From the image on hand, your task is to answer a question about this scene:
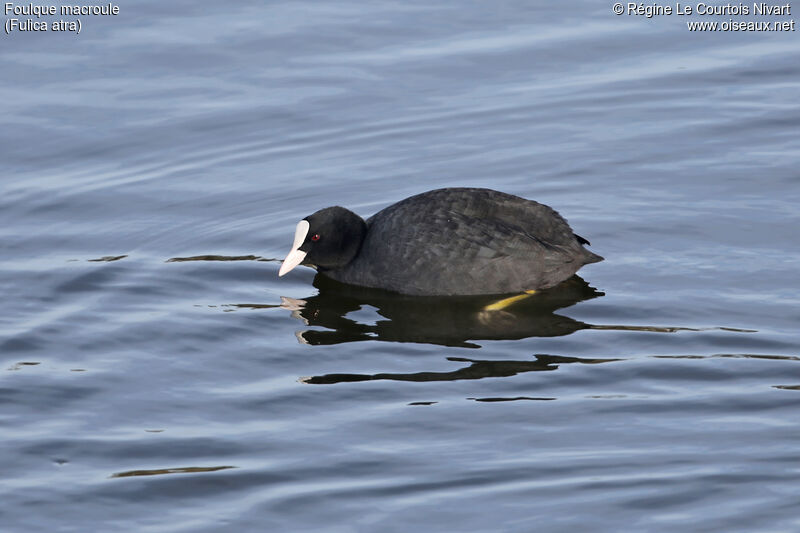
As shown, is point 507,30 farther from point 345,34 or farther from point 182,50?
point 182,50

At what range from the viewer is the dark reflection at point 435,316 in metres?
8.42

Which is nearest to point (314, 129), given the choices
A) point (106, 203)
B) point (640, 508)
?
point (106, 203)

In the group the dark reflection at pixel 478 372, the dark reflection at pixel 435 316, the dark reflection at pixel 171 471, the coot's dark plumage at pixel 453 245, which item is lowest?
the dark reflection at pixel 171 471

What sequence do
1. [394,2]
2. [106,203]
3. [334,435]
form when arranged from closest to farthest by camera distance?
1. [334,435]
2. [106,203]
3. [394,2]

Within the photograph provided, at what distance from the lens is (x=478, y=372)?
25.4ft

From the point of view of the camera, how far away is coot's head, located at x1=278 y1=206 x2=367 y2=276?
30.4 feet

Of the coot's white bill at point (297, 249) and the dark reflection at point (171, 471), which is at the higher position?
the coot's white bill at point (297, 249)

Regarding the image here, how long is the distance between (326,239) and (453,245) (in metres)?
0.94

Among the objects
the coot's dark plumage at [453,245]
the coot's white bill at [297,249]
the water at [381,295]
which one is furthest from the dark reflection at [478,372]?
the coot's white bill at [297,249]

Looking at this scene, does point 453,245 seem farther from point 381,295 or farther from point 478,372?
point 478,372

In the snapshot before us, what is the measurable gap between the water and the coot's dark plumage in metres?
0.20

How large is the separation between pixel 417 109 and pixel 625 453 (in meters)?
5.89

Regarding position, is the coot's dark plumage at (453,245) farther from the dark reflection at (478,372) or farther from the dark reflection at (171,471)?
the dark reflection at (171,471)

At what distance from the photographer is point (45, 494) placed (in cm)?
650
